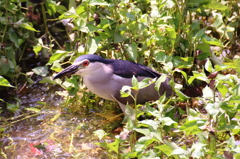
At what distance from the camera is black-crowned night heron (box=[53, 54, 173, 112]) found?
3.79 metres

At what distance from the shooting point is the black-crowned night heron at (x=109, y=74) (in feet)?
12.4

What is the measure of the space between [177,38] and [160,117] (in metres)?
1.64

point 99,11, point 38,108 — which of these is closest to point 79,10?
point 99,11

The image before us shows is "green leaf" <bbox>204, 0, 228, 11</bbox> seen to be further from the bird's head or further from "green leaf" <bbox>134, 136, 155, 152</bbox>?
"green leaf" <bbox>134, 136, 155, 152</bbox>

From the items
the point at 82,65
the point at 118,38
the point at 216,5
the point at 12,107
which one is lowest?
the point at 12,107

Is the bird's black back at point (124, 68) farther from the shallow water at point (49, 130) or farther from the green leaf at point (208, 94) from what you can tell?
the green leaf at point (208, 94)

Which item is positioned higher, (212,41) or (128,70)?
(212,41)

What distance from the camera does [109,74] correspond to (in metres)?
3.85

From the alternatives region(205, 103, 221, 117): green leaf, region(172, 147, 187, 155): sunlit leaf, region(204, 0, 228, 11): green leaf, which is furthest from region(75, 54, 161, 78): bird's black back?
region(172, 147, 187, 155): sunlit leaf

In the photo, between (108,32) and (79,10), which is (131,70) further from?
(79,10)

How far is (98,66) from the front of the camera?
12.6 feet

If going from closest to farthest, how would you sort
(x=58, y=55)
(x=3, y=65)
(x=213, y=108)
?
(x=213, y=108)
(x=58, y=55)
(x=3, y=65)

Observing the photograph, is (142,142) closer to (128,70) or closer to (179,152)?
(179,152)

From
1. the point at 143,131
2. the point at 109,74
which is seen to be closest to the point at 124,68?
the point at 109,74
